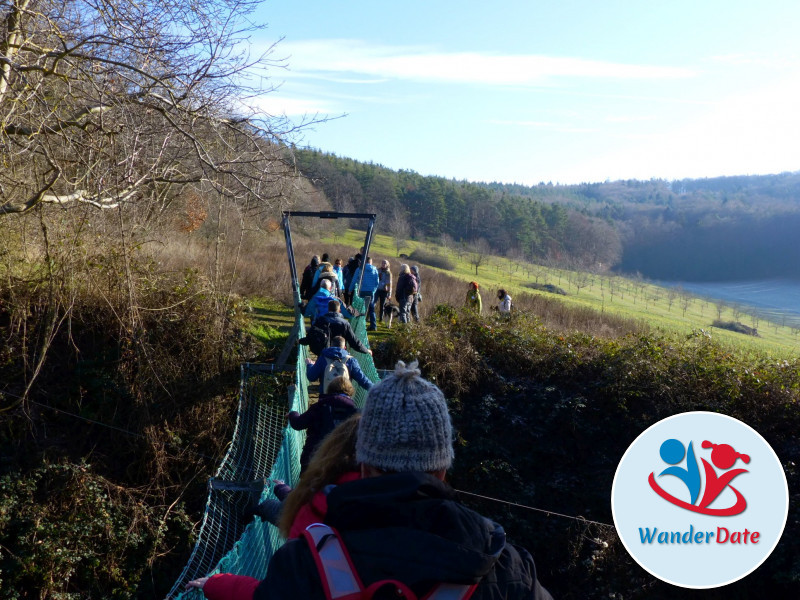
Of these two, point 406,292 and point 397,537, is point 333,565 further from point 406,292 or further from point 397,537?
point 406,292

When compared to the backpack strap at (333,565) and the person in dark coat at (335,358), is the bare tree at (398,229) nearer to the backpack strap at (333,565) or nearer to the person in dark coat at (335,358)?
the person in dark coat at (335,358)

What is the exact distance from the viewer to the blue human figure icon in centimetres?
772

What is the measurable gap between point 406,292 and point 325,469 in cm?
1219

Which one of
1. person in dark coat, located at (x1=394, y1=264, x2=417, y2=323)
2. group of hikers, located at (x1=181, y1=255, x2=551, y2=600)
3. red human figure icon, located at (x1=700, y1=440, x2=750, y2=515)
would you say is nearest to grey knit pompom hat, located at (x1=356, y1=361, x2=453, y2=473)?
group of hikers, located at (x1=181, y1=255, x2=551, y2=600)

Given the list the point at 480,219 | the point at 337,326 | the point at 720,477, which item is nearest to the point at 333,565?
the point at 337,326

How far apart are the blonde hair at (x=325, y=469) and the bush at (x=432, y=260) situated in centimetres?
4188

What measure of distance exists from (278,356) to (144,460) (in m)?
2.68

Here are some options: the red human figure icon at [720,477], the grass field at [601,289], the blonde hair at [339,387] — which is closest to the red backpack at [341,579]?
the blonde hair at [339,387]

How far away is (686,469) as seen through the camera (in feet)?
25.4

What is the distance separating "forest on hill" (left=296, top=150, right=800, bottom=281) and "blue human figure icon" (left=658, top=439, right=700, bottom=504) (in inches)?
1315

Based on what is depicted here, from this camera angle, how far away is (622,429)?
1162cm

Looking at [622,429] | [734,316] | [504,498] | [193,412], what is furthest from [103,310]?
[734,316]

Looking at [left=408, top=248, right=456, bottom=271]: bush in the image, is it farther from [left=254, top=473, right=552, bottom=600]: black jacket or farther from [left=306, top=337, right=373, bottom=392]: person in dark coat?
[left=254, top=473, right=552, bottom=600]: black jacket

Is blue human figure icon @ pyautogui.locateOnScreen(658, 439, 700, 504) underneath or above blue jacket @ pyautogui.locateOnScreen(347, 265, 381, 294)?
underneath
